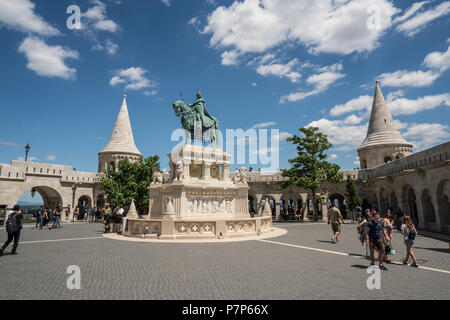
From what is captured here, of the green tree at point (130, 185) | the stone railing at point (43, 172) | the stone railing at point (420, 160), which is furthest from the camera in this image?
the stone railing at point (43, 172)

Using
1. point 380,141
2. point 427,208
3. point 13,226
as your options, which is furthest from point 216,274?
point 380,141

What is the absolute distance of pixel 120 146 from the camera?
36.6 meters

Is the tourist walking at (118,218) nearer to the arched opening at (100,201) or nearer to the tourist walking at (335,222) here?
the tourist walking at (335,222)

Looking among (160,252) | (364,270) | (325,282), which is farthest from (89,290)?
(364,270)

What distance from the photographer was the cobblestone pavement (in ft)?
15.3

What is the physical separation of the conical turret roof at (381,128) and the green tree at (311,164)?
335 inches

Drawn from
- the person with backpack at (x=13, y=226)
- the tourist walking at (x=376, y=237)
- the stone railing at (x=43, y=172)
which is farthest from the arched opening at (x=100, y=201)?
the tourist walking at (x=376, y=237)

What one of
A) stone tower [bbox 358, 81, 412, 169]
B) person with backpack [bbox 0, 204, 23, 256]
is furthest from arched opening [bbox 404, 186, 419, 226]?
person with backpack [bbox 0, 204, 23, 256]

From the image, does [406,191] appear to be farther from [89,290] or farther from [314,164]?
[89,290]

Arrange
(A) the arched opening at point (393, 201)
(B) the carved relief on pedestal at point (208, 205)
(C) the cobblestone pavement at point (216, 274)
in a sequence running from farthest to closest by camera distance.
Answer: (A) the arched opening at point (393, 201)
(B) the carved relief on pedestal at point (208, 205)
(C) the cobblestone pavement at point (216, 274)

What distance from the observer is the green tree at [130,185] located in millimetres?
24328

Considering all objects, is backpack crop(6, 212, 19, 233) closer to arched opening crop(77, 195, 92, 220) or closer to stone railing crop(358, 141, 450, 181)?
stone railing crop(358, 141, 450, 181)

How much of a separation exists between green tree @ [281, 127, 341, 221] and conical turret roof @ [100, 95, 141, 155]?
2270cm

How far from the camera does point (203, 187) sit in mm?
14602
